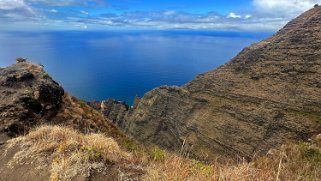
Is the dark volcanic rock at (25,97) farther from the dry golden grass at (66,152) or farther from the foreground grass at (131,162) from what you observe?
the foreground grass at (131,162)

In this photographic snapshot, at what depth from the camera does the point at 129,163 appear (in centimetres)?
649

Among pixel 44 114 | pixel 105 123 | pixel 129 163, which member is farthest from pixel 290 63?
pixel 129 163

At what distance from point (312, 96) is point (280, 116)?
22.5 ft

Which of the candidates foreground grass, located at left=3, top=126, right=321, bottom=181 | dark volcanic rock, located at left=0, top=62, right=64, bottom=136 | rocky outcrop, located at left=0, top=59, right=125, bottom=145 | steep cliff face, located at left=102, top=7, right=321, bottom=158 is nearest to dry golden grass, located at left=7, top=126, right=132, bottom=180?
foreground grass, located at left=3, top=126, right=321, bottom=181

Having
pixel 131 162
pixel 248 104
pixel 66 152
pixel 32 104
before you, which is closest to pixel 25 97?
pixel 32 104

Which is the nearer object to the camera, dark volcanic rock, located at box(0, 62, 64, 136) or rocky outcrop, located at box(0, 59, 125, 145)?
dark volcanic rock, located at box(0, 62, 64, 136)

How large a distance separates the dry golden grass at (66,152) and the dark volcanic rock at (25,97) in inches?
114

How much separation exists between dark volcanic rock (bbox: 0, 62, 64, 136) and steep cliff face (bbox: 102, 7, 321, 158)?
39080 mm

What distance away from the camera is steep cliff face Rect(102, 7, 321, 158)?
60.5m

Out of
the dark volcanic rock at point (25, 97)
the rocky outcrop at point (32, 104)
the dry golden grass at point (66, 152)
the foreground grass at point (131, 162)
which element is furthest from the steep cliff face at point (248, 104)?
the foreground grass at point (131, 162)

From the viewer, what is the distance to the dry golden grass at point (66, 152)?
590 cm

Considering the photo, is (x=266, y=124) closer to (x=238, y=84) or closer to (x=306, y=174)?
(x=238, y=84)

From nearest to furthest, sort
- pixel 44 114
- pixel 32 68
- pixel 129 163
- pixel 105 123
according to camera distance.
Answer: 1. pixel 129 163
2. pixel 44 114
3. pixel 32 68
4. pixel 105 123

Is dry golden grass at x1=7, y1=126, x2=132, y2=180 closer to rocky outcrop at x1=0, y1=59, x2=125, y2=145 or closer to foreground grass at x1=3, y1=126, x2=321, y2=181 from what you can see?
foreground grass at x1=3, y1=126, x2=321, y2=181
